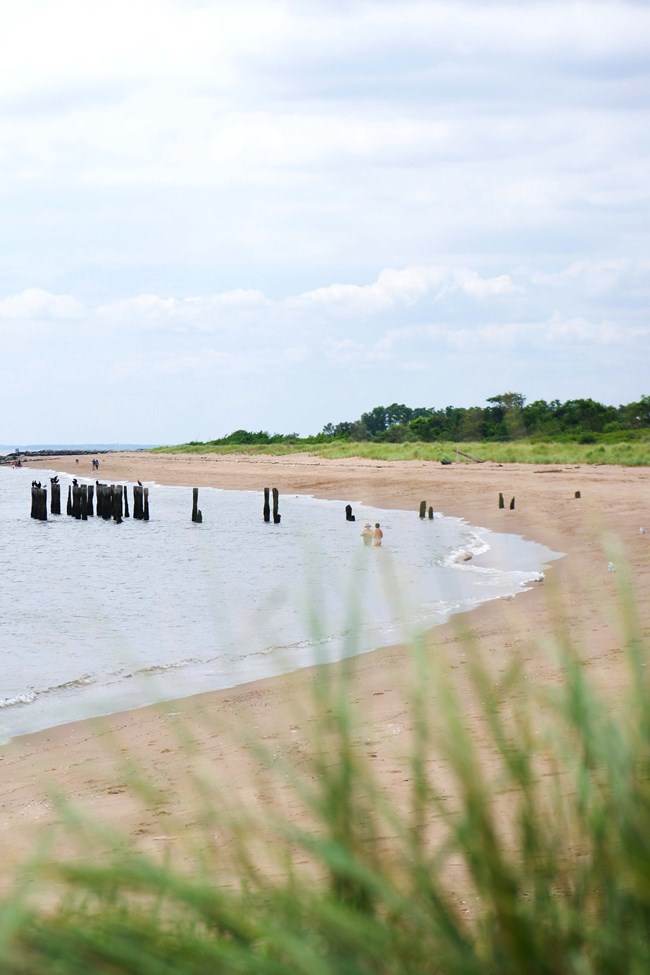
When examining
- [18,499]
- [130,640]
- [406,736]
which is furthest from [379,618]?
[18,499]

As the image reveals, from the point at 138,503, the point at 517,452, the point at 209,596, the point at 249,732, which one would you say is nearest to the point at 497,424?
the point at 249,732

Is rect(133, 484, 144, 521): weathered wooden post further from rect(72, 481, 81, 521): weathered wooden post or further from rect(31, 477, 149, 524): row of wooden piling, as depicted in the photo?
rect(72, 481, 81, 521): weathered wooden post

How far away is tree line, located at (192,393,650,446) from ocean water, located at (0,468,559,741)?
16.7 inches

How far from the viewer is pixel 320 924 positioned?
1.39 metres

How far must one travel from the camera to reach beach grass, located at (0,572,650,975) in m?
1.28

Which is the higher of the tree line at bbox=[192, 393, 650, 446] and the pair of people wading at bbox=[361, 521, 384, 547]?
the tree line at bbox=[192, 393, 650, 446]

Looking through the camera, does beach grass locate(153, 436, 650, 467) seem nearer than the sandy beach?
No

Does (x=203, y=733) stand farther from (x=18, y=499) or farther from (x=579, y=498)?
(x=18, y=499)

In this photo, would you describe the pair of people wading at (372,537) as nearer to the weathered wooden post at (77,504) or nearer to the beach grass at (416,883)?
the weathered wooden post at (77,504)

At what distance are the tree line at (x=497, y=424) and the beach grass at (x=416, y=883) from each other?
0.65 metres

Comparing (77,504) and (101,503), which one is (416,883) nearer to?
(101,503)

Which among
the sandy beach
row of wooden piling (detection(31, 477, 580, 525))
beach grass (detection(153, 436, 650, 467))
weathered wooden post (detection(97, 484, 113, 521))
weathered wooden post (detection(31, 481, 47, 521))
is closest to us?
the sandy beach

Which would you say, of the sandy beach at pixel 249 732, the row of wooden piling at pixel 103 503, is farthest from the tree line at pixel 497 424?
the row of wooden piling at pixel 103 503

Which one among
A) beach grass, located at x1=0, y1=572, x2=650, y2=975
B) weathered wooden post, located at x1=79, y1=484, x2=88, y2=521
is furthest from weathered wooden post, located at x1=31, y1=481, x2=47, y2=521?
beach grass, located at x1=0, y1=572, x2=650, y2=975
